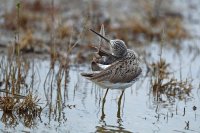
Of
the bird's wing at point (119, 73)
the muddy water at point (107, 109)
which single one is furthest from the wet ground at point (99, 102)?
the bird's wing at point (119, 73)

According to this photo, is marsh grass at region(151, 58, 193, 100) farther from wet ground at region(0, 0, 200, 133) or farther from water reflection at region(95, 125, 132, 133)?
water reflection at region(95, 125, 132, 133)

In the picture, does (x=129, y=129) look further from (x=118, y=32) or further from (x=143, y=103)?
(x=118, y=32)

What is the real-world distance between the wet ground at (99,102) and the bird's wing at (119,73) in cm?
38

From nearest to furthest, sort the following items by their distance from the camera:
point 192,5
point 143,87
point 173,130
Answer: point 173,130 < point 143,87 < point 192,5

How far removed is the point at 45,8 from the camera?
497 inches

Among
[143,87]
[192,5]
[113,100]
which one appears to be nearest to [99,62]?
[113,100]

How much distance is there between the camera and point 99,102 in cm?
736

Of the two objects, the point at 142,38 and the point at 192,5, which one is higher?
the point at 192,5

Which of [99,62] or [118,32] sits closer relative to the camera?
[99,62]

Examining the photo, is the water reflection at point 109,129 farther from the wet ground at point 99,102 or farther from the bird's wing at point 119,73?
the bird's wing at point 119,73

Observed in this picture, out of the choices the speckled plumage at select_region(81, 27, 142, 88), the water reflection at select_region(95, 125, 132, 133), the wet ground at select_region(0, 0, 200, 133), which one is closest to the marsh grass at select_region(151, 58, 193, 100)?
the wet ground at select_region(0, 0, 200, 133)

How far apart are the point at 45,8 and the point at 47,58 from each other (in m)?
3.29

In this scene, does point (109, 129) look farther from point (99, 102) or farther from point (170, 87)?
point (170, 87)

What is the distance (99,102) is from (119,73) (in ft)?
2.51
